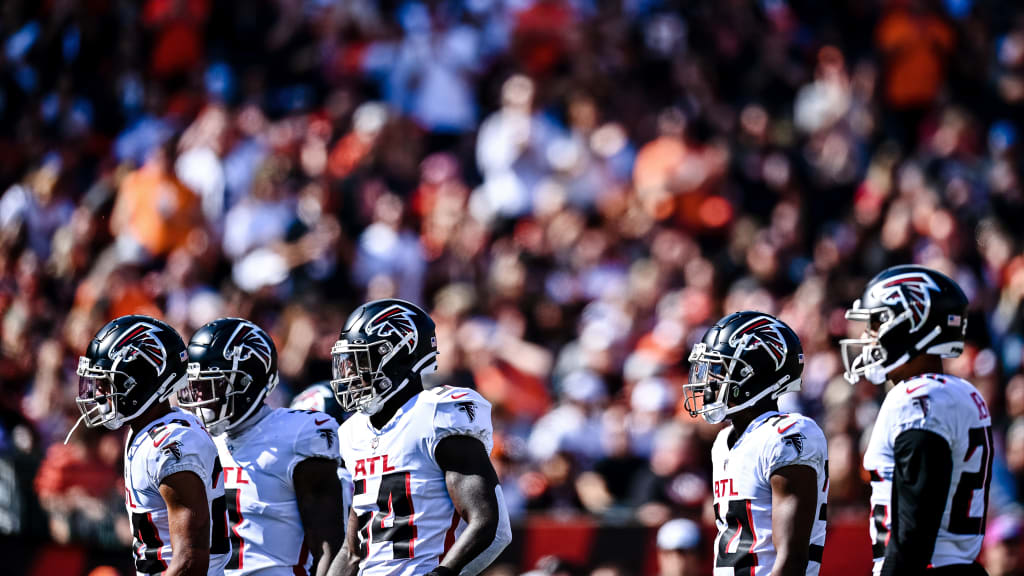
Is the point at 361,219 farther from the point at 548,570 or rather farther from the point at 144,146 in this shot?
the point at 548,570

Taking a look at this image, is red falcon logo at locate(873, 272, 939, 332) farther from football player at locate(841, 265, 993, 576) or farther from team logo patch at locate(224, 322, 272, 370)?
team logo patch at locate(224, 322, 272, 370)

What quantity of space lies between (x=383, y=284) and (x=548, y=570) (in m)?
4.97

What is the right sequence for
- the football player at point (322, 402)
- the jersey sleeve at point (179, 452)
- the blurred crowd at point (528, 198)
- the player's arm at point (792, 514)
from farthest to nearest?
the blurred crowd at point (528, 198), the football player at point (322, 402), the jersey sleeve at point (179, 452), the player's arm at point (792, 514)

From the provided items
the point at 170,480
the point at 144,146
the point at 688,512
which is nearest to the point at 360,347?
the point at 170,480

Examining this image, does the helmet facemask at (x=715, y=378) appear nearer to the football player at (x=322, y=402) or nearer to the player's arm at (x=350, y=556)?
the player's arm at (x=350, y=556)

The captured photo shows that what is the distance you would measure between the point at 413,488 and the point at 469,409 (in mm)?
456

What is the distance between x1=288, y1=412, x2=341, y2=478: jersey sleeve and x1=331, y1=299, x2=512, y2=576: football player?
3.2 inches

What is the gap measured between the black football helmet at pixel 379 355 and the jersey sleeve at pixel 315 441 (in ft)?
0.56

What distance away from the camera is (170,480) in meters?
6.60

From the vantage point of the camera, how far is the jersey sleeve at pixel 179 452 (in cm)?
662

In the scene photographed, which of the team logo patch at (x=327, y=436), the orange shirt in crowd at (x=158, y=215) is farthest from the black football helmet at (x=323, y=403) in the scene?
the orange shirt in crowd at (x=158, y=215)

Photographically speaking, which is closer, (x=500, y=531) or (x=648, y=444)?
(x=500, y=531)

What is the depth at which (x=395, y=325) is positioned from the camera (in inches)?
283

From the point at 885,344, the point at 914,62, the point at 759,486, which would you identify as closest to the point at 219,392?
the point at 759,486
